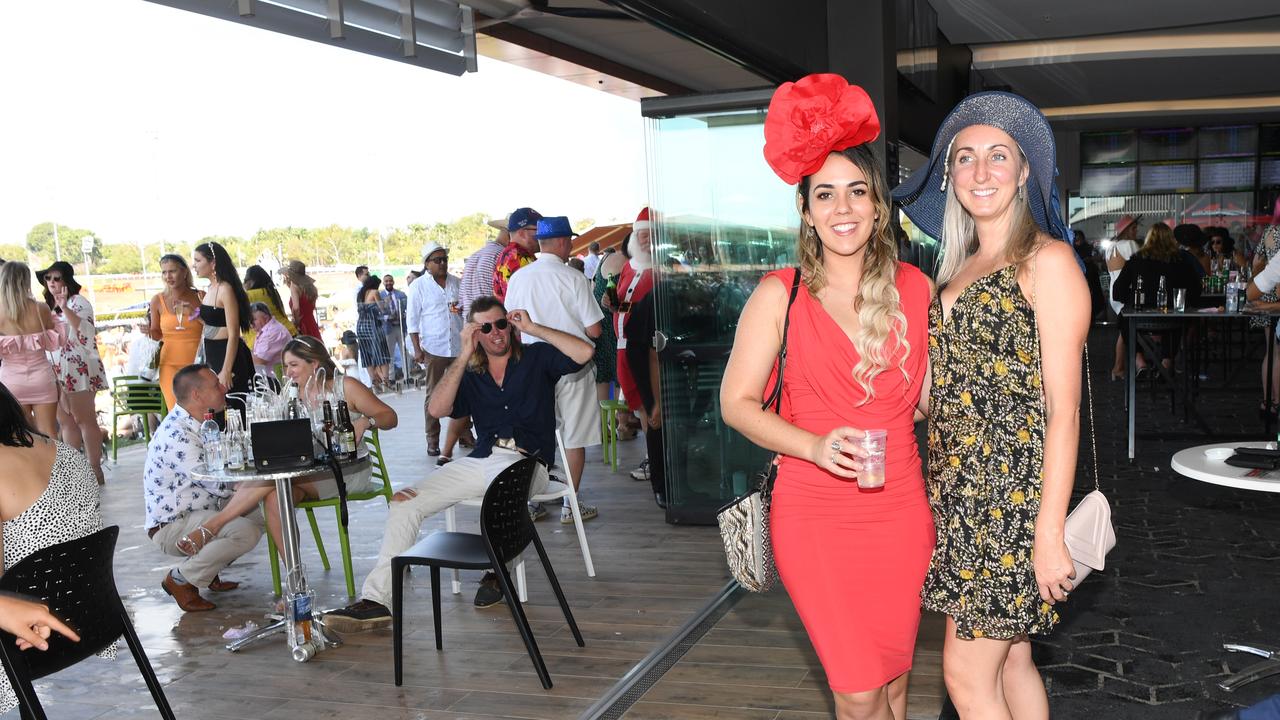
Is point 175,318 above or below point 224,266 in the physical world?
below

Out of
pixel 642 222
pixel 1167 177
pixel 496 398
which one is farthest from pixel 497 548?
pixel 1167 177

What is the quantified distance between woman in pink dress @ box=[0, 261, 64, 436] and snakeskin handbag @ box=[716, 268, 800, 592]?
20.8 feet

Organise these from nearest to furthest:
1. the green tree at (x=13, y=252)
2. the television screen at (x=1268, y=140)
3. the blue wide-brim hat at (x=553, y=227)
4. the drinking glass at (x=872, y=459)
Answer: the drinking glass at (x=872, y=459) → the blue wide-brim hat at (x=553, y=227) → the green tree at (x=13, y=252) → the television screen at (x=1268, y=140)

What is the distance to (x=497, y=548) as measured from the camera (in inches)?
138

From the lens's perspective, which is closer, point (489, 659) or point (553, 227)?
point (489, 659)

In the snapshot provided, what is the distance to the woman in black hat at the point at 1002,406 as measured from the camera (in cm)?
193

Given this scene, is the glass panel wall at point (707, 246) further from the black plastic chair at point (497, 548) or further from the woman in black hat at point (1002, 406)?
the woman in black hat at point (1002, 406)

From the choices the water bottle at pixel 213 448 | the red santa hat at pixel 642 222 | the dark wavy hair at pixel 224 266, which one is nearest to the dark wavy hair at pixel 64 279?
the dark wavy hair at pixel 224 266

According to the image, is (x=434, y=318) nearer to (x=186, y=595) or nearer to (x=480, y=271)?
(x=480, y=271)

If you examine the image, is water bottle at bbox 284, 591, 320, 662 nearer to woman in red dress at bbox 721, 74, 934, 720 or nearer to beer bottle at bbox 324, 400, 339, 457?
beer bottle at bbox 324, 400, 339, 457

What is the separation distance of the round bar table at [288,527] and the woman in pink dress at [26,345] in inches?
139

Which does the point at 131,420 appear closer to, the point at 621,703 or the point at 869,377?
the point at 621,703

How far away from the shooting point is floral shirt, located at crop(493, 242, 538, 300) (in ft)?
22.0

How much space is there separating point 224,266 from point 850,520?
6.02 m
